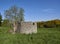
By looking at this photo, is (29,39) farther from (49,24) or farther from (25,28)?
(49,24)

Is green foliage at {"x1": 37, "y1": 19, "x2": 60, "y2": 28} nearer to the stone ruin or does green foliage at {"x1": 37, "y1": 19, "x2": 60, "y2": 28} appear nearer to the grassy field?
the stone ruin

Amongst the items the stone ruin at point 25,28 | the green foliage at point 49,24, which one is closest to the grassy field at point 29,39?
the stone ruin at point 25,28

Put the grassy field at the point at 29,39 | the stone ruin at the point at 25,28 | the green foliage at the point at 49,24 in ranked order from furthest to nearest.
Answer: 1. the green foliage at the point at 49,24
2. the stone ruin at the point at 25,28
3. the grassy field at the point at 29,39

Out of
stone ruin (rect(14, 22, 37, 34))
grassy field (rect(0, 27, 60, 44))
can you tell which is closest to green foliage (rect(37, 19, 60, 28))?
stone ruin (rect(14, 22, 37, 34))

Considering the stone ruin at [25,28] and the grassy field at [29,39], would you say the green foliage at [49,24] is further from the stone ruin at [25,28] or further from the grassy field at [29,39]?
the grassy field at [29,39]

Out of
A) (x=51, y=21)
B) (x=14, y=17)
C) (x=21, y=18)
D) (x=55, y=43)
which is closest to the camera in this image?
(x=55, y=43)

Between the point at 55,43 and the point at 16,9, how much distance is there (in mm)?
39786

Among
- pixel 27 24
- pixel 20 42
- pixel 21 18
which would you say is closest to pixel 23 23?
pixel 27 24

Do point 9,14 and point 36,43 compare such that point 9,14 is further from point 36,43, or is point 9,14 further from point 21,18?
point 36,43

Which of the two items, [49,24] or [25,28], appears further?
[49,24]

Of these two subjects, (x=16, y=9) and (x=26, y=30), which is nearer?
(x=26, y=30)

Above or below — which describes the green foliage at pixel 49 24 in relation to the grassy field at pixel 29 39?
above

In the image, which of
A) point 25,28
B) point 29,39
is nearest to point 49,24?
point 25,28

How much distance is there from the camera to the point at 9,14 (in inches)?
2111
